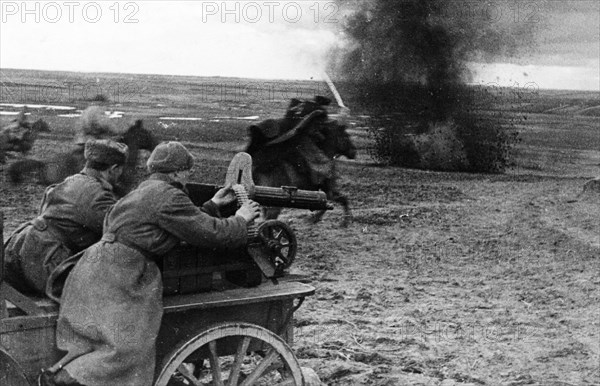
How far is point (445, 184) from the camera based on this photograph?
624 inches

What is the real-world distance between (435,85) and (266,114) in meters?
4.25

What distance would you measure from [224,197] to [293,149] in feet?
20.7

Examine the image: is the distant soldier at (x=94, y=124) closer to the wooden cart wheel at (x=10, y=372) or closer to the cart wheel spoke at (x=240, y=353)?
the cart wheel spoke at (x=240, y=353)

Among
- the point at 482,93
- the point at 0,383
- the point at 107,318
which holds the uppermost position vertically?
the point at 482,93

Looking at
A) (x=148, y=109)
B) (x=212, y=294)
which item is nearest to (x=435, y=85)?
(x=148, y=109)

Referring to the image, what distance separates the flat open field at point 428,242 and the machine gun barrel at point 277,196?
1.48 meters

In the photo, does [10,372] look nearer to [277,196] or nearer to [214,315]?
[214,315]

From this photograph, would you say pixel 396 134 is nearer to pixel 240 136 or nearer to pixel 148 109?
pixel 240 136

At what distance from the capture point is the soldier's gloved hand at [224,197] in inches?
169

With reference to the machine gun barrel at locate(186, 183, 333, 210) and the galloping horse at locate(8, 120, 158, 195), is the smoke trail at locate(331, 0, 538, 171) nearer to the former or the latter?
the galloping horse at locate(8, 120, 158, 195)

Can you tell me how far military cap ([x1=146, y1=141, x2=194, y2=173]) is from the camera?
3.96 m

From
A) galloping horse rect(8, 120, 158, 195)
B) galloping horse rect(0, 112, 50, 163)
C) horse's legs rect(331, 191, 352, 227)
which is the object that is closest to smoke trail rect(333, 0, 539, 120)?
horse's legs rect(331, 191, 352, 227)

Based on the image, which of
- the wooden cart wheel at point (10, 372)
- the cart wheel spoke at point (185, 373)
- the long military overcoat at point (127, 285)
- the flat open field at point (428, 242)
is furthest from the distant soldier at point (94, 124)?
the wooden cart wheel at point (10, 372)

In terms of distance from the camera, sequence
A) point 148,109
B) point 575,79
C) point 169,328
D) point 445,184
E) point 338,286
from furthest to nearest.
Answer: point 445,184, point 575,79, point 148,109, point 338,286, point 169,328
